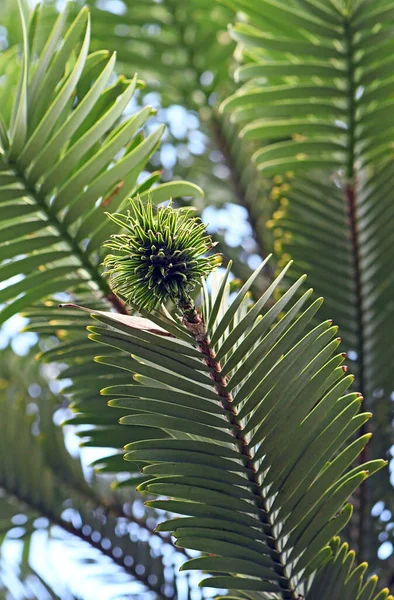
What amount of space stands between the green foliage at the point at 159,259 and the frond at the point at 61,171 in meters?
0.13

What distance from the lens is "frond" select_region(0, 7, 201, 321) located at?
0.61 meters

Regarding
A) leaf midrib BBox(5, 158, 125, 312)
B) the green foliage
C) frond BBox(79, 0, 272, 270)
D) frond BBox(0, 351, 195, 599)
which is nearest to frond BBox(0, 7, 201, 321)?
leaf midrib BBox(5, 158, 125, 312)

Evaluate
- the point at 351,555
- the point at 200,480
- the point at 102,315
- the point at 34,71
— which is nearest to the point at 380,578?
the point at 351,555

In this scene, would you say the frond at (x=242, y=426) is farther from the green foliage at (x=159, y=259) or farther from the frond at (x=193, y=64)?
the frond at (x=193, y=64)

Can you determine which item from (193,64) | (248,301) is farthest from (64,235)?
(193,64)

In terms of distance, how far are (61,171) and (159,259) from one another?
7.6 inches

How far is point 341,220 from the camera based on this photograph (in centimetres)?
83

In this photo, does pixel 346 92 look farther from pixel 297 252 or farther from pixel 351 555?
pixel 351 555

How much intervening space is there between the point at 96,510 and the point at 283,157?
0.50 metres

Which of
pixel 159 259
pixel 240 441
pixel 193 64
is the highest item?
pixel 193 64

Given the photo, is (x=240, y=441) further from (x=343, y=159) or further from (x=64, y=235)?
(x=343, y=159)

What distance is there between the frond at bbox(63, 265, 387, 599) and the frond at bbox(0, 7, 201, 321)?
0.18 m

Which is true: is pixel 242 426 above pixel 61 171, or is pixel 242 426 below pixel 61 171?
below

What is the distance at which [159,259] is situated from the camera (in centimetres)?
46
